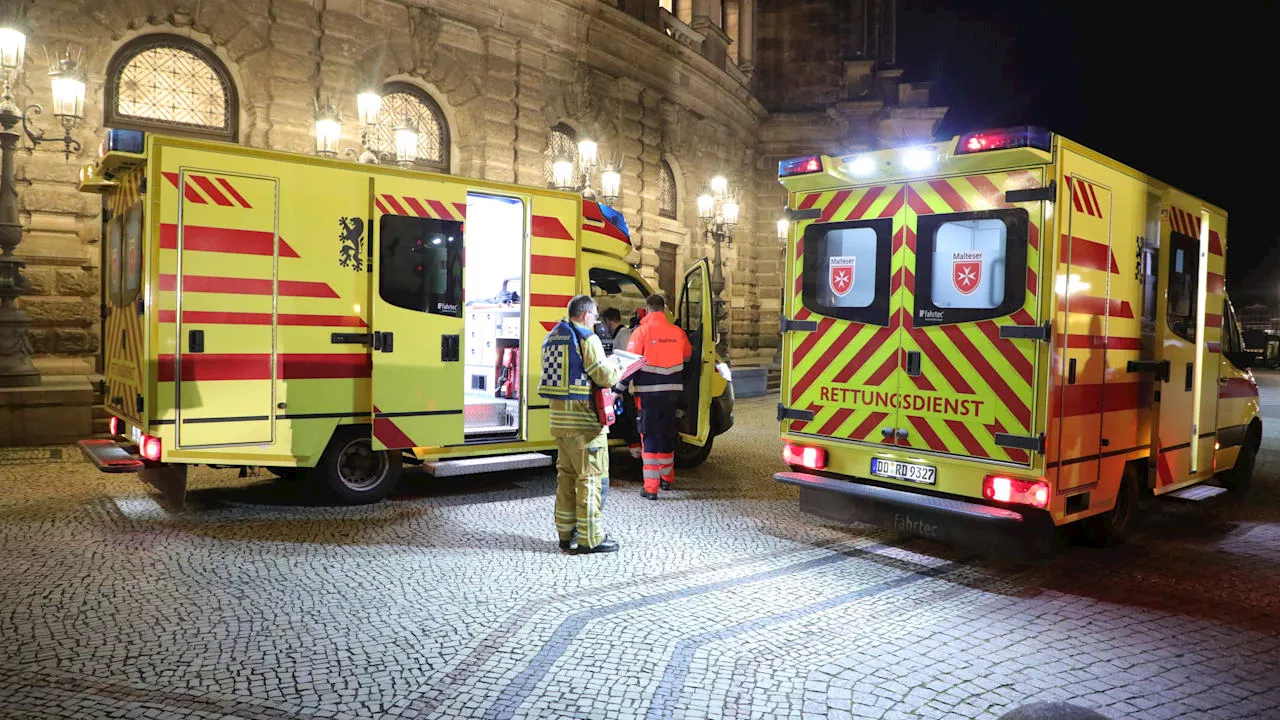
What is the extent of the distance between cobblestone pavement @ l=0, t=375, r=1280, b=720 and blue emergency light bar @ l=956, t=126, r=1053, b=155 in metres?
2.86

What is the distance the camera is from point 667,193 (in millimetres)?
24656

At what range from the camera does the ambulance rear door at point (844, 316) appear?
6297 mm

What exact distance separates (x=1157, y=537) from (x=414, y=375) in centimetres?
654

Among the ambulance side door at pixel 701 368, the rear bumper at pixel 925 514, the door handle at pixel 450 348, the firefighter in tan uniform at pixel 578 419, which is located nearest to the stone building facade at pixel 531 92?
the door handle at pixel 450 348

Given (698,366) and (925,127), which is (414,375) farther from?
(925,127)

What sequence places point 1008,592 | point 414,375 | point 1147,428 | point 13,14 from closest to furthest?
point 1008,592, point 1147,428, point 414,375, point 13,14

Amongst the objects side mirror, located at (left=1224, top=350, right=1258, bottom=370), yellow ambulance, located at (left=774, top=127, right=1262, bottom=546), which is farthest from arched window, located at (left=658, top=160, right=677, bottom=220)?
yellow ambulance, located at (left=774, top=127, right=1262, bottom=546)

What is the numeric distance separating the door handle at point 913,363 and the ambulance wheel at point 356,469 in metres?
4.61

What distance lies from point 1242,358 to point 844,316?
4.87 m

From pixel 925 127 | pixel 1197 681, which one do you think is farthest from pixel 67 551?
pixel 925 127

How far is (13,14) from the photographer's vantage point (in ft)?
39.4

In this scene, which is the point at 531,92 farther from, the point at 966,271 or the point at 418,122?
the point at 966,271

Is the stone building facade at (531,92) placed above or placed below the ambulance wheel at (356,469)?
above

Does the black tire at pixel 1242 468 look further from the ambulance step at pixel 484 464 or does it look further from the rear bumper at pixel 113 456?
the rear bumper at pixel 113 456
